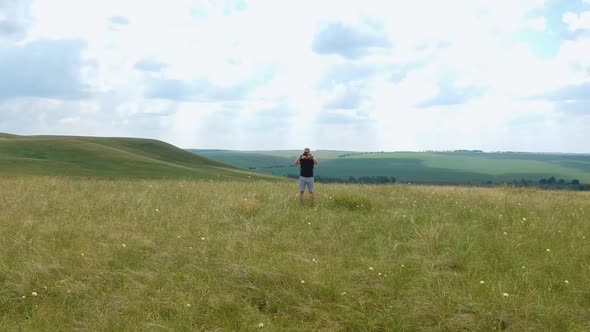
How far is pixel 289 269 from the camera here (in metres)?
8.62

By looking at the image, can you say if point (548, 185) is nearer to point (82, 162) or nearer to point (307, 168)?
point (307, 168)

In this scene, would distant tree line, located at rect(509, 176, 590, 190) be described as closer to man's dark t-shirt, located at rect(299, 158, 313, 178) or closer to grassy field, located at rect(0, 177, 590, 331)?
grassy field, located at rect(0, 177, 590, 331)

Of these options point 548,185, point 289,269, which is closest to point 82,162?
point 548,185

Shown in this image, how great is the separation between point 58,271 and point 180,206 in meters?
6.29

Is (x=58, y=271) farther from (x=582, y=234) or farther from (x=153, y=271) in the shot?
(x=582, y=234)

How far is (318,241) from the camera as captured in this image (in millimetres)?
10742

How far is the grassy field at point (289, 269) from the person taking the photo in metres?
7.18

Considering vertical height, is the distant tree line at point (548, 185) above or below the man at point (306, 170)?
below

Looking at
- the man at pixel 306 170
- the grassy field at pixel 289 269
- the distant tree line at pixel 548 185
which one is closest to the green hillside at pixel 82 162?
the distant tree line at pixel 548 185

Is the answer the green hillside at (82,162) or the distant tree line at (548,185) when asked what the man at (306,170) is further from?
the green hillside at (82,162)

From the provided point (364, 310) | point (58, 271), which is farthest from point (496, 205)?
point (58, 271)

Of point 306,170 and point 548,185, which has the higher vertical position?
point 306,170

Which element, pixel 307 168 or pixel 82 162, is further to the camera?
pixel 82 162

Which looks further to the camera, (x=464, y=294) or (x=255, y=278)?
(x=255, y=278)
